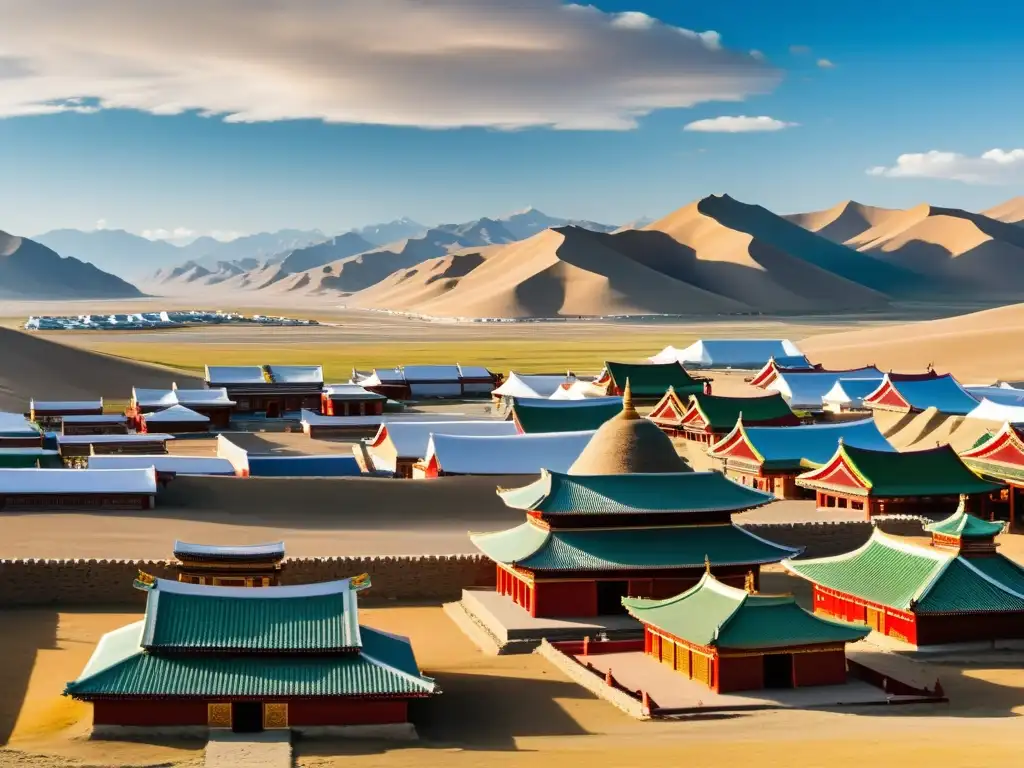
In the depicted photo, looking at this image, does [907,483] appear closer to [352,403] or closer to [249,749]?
[249,749]

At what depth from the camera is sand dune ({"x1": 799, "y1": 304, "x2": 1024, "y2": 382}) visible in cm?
10394

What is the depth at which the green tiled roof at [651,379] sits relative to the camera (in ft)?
257

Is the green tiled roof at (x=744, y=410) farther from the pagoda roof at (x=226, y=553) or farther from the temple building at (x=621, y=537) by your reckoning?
the pagoda roof at (x=226, y=553)

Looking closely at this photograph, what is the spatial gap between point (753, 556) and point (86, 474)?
854 inches

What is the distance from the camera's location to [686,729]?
2492 cm

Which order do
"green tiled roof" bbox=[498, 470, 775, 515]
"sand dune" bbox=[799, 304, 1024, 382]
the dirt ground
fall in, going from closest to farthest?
the dirt ground, "green tiled roof" bbox=[498, 470, 775, 515], "sand dune" bbox=[799, 304, 1024, 382]

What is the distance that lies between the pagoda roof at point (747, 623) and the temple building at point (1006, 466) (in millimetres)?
18209

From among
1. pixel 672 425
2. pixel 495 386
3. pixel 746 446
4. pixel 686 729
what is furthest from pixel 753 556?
pixel 495 386

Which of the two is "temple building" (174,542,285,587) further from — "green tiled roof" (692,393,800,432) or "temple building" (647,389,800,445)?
"green tiled roof" (692,393,800,432)

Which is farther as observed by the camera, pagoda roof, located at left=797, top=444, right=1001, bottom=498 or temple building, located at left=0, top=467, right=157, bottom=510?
pagoda roof, located at left=797, top=444, right=1001, bottom=498

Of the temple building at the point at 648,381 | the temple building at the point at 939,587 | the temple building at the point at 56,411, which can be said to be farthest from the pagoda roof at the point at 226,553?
the temple building at the point at 648,381

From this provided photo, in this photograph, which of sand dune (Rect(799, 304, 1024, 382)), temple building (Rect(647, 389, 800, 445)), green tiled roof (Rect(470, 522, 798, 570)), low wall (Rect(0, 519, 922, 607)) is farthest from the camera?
sand dune (Rect(799, 304, 1024, 382))

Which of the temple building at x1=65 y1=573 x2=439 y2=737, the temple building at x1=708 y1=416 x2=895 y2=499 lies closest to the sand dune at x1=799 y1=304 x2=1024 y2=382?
the temple building at x1=708 y1=416 x2=895 y2=499

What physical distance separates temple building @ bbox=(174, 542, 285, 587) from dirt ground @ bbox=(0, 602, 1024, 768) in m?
2.60
